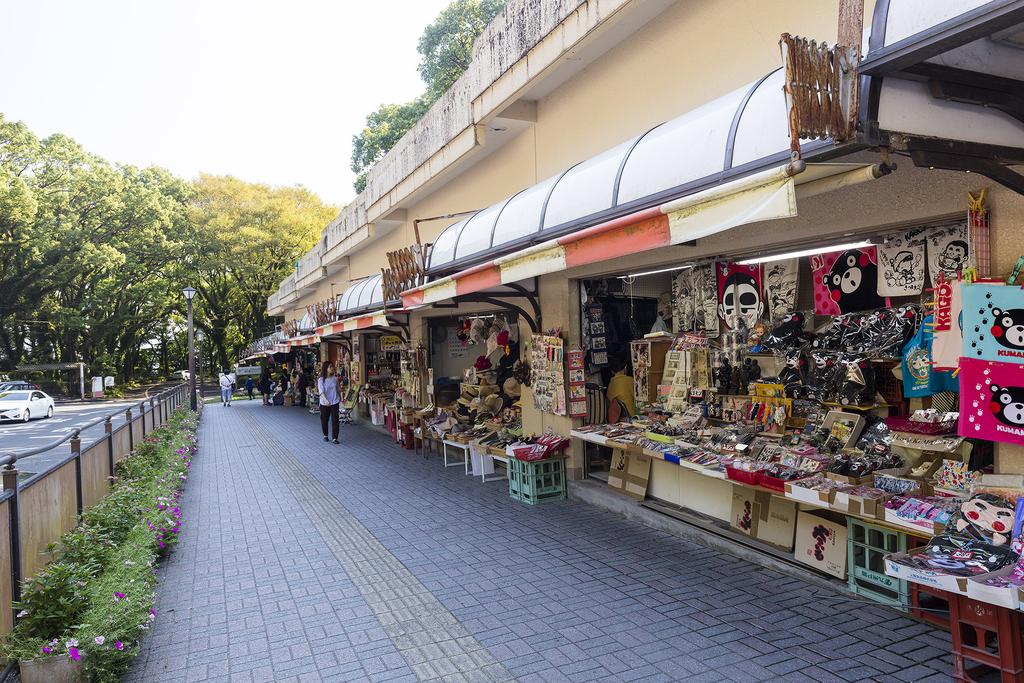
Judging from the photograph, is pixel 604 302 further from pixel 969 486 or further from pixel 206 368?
pixel 206 368

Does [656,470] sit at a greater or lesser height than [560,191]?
lesser

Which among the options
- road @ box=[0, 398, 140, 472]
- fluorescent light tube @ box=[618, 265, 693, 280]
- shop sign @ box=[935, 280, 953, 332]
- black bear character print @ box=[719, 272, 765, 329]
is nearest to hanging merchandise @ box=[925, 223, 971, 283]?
shop sign @ box=[935, 280, 953, 332]

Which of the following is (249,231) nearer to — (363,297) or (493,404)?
(363,297)

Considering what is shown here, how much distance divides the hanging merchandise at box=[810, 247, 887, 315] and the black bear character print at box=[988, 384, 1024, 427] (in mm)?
1897

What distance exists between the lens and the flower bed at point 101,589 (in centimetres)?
418

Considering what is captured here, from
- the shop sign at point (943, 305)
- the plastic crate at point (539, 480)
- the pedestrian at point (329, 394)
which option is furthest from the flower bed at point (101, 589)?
the pedestrian at point (329, 394)

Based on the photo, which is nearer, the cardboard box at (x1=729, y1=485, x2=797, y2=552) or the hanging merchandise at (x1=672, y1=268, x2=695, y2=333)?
the cardboard box at (x1=729, y1=485, x2=797, y2=552)

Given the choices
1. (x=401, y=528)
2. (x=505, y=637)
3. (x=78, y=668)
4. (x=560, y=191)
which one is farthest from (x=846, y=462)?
(x=78, y=668)

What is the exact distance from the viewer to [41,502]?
5074 millimetres

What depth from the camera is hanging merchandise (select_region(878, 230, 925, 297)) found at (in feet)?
16.8

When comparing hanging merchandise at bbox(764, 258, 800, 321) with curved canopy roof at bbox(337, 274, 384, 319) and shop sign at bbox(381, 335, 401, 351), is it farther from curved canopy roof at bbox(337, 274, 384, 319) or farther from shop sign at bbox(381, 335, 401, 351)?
shop sign at bbox(381, 335, 401, 351)

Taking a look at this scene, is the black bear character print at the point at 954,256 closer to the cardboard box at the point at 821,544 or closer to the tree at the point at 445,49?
the cardboard box at the point at 821,544

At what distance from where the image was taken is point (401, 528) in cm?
802

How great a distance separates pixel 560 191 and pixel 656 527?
4156 mm
